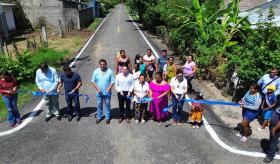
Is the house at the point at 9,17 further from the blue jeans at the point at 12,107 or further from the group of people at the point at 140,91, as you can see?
the group of people at the point at 140,91

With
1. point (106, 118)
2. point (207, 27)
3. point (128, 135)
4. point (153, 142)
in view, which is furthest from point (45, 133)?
point (207, 27)

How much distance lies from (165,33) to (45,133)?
1621 centimetres

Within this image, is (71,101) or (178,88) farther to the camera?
(71,101)

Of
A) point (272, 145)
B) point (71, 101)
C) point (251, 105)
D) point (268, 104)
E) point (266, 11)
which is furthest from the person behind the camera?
point (266, 11)

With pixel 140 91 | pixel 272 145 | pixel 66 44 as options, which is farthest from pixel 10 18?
pixel 272 145

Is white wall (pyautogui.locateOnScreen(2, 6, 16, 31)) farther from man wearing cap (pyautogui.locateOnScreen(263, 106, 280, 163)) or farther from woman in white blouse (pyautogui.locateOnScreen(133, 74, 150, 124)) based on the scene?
man wearing cap (pyautogui.locateOnScreen(263, 106, 280, 163))

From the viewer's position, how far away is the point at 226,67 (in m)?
10.5

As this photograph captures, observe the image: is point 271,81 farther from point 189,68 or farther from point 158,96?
point 158,96

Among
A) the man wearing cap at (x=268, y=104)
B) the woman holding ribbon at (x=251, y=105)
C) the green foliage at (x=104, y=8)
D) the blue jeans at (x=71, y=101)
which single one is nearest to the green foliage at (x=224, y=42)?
the man wearing cap at (x=268, y=104)

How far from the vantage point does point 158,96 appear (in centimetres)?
795

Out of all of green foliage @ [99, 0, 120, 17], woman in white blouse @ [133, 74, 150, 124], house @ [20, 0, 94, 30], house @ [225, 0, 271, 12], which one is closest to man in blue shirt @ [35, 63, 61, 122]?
woman in white blouse @ [133, 74, 150, 124]

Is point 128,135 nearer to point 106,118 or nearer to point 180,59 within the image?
point 106,118

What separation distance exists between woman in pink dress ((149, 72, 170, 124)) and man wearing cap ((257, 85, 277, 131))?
274cm

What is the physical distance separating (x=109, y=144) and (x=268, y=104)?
4.54m
